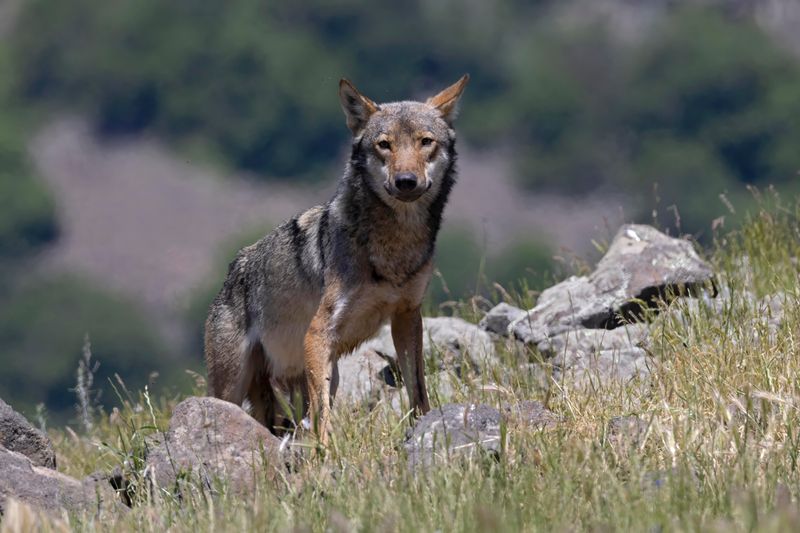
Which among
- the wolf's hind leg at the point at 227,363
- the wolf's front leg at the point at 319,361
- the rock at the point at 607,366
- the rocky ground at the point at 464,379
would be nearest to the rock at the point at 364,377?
the rocky ground at the point at 464,379

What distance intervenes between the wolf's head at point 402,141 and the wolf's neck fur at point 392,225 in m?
0.05

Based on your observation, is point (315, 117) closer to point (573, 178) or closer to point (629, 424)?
point (573, 178)

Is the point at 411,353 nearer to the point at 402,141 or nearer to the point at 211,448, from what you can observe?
the point at 402,141

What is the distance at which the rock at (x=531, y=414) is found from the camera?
6812 mm

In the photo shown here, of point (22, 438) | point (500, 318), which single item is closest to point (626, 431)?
point (22, 438)

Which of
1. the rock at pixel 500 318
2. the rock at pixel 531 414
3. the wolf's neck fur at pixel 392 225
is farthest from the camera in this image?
the rock at pixel 500 318

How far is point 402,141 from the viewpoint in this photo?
8.26 meters

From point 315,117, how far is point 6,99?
66.5ft

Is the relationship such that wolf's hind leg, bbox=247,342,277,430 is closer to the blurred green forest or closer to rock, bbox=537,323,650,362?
rock, bbox=537,323,650,362

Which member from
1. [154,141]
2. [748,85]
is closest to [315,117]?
[154,141]

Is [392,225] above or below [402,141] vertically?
below

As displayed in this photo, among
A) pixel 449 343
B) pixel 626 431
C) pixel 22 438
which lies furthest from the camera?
pixel 449 343

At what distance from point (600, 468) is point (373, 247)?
272 cm

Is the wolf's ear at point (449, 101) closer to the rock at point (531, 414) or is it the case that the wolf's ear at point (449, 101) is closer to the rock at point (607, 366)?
the rock at point (607, 366)
